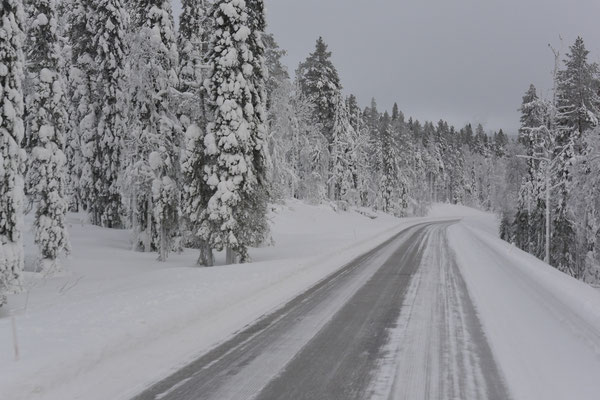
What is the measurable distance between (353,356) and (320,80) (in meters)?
42.9

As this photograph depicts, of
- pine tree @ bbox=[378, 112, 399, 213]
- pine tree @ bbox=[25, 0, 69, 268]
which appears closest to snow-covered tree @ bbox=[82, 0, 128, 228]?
pine tree @ bbox=[25, 0, 69, 268]

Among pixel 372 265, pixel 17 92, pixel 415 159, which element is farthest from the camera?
pixel 415 159

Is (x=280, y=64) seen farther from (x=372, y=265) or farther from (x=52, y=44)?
(x=372, y=265)

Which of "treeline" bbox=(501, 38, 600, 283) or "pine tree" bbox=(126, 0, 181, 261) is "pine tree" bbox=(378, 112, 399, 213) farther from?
"pine tree" bbox=(126, 0, 181, 261)

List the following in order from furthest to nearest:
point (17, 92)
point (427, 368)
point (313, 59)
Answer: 1. point (313, 59)
2. point (17, 92)
3. point (427, 368)

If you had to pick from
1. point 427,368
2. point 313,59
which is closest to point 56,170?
point 427,368

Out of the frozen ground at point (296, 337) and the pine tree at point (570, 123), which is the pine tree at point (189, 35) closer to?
the frozen ground at point (296, 337)

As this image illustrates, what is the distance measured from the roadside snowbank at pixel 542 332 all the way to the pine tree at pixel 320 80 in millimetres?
36037

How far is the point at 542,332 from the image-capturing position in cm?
773

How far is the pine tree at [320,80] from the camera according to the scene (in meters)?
46.9

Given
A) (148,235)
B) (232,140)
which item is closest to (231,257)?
(232,140)

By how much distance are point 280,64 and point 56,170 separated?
1848 cm

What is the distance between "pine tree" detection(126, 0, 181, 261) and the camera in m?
21.3

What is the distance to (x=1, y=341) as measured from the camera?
6.59m
